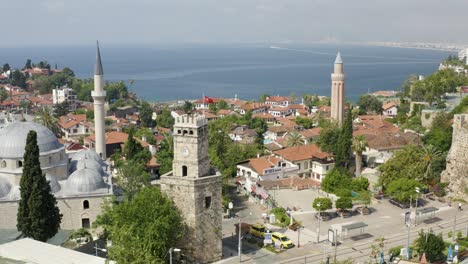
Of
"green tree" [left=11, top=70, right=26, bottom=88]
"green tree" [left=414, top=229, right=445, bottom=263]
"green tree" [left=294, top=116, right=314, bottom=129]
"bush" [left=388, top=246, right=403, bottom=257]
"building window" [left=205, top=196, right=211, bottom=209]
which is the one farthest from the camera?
"green tree" [left=11, top=70, right=26, bottom=88]

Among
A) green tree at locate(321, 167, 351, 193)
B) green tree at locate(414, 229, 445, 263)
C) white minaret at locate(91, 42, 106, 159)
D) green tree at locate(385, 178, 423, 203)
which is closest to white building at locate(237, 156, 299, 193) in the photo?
green tree at locate(321, 167, 351, 193)

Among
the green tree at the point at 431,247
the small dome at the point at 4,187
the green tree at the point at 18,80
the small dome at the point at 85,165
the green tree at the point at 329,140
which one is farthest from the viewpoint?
the green tree at the point at 18,80

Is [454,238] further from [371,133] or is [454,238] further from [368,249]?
[371,133]

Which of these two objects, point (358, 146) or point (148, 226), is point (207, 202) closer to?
point (148, 226)

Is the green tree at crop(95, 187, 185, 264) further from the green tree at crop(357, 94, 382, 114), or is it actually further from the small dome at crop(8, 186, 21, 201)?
the green tree at crop(357, 94, 382, 114)

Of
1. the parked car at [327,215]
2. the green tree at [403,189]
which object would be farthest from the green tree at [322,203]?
the green tree at [403,189]

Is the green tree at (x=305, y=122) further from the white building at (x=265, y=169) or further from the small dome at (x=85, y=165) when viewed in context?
the small dome at (x=85, y=165)

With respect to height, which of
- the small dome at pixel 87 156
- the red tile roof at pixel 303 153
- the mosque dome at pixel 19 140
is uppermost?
the mosque dome at pixel 19 140
